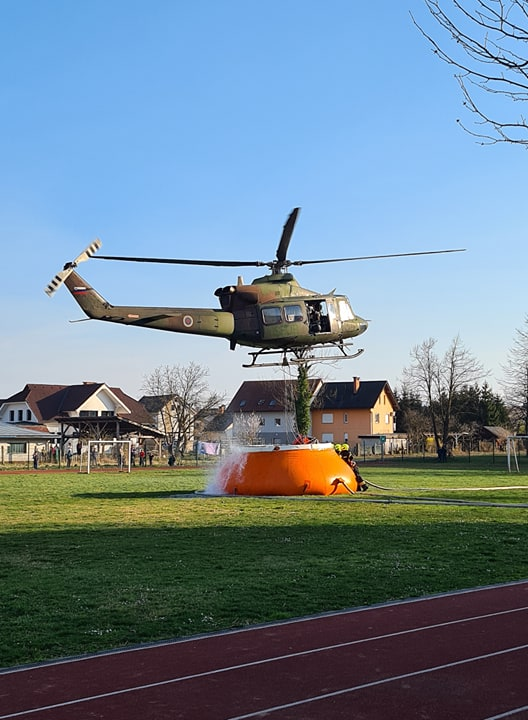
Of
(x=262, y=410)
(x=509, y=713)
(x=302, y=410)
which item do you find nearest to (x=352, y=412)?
(x=262, y=410)

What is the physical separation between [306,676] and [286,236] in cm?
1789

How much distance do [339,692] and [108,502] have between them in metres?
20.6

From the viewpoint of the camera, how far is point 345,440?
306ft

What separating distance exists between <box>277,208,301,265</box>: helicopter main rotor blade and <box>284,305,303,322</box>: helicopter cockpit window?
4.44ft

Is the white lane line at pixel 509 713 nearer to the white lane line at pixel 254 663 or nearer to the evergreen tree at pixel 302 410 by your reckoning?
the white lane line at pixel 254 663

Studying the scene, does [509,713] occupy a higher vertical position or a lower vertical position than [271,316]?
lower

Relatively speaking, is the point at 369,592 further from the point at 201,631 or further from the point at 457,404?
the point at 457,404

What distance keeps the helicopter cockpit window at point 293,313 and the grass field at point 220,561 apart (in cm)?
538

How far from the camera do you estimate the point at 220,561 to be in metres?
13.7

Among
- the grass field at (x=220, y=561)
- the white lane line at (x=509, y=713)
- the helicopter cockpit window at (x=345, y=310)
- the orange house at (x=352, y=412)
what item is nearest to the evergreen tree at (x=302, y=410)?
the helicopter cockpit window at (x=345, y=310)

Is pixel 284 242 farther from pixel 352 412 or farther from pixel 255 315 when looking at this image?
pixel 352 412

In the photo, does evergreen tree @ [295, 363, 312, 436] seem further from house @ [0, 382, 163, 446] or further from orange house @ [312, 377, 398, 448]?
orange house @ [312, 377, 398, 448]

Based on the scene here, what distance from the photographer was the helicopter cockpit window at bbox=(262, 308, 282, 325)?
25.2 meters

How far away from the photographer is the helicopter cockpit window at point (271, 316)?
82.5ft
